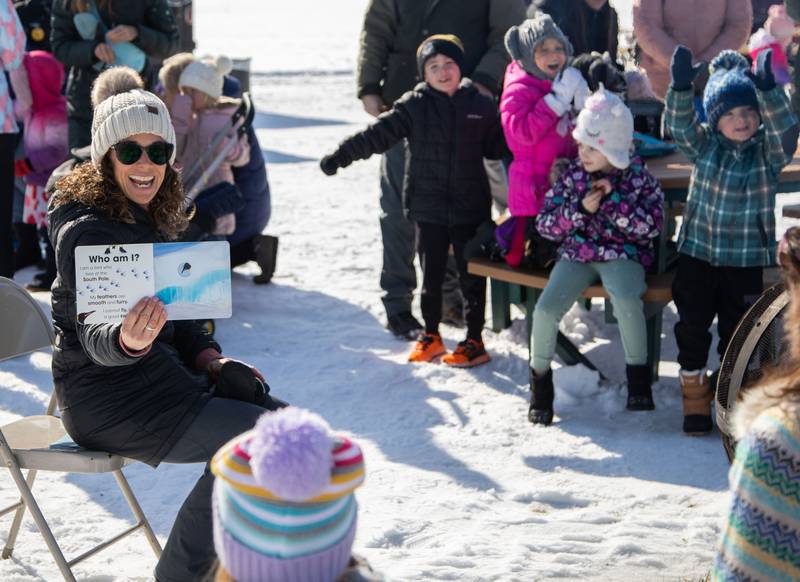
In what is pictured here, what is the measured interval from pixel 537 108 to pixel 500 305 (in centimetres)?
133

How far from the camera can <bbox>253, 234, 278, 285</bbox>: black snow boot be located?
750 centimetres

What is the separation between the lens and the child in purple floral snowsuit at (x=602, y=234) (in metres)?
5.17

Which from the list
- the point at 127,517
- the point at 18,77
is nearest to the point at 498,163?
the point at 18,77

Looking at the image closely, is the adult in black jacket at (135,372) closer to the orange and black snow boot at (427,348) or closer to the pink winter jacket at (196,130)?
the orange and black snow boot at (427,348)

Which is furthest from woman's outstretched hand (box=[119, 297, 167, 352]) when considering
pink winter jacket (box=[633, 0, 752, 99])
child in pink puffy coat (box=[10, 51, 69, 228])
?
pink winter jacket (box=[633, 0, 752, 99])

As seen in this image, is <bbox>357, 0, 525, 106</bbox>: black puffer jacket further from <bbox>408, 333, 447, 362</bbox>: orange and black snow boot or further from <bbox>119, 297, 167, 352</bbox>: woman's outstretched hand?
<bbox>119, 297, 167, 352</bbox>: woman's outstretched hand

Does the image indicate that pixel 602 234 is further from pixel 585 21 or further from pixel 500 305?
pixel 585 21

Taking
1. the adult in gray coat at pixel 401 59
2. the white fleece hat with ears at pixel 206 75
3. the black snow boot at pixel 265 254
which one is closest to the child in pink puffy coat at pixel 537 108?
the adult in gray coat at pixel 401 59

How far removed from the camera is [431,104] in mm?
5910

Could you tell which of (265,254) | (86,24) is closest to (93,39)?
(86,24)

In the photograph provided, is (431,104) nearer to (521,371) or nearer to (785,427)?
(521,371)

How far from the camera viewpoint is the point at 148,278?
307cm

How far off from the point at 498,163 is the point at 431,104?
161 cm

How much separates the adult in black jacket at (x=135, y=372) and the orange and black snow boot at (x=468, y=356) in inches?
102
